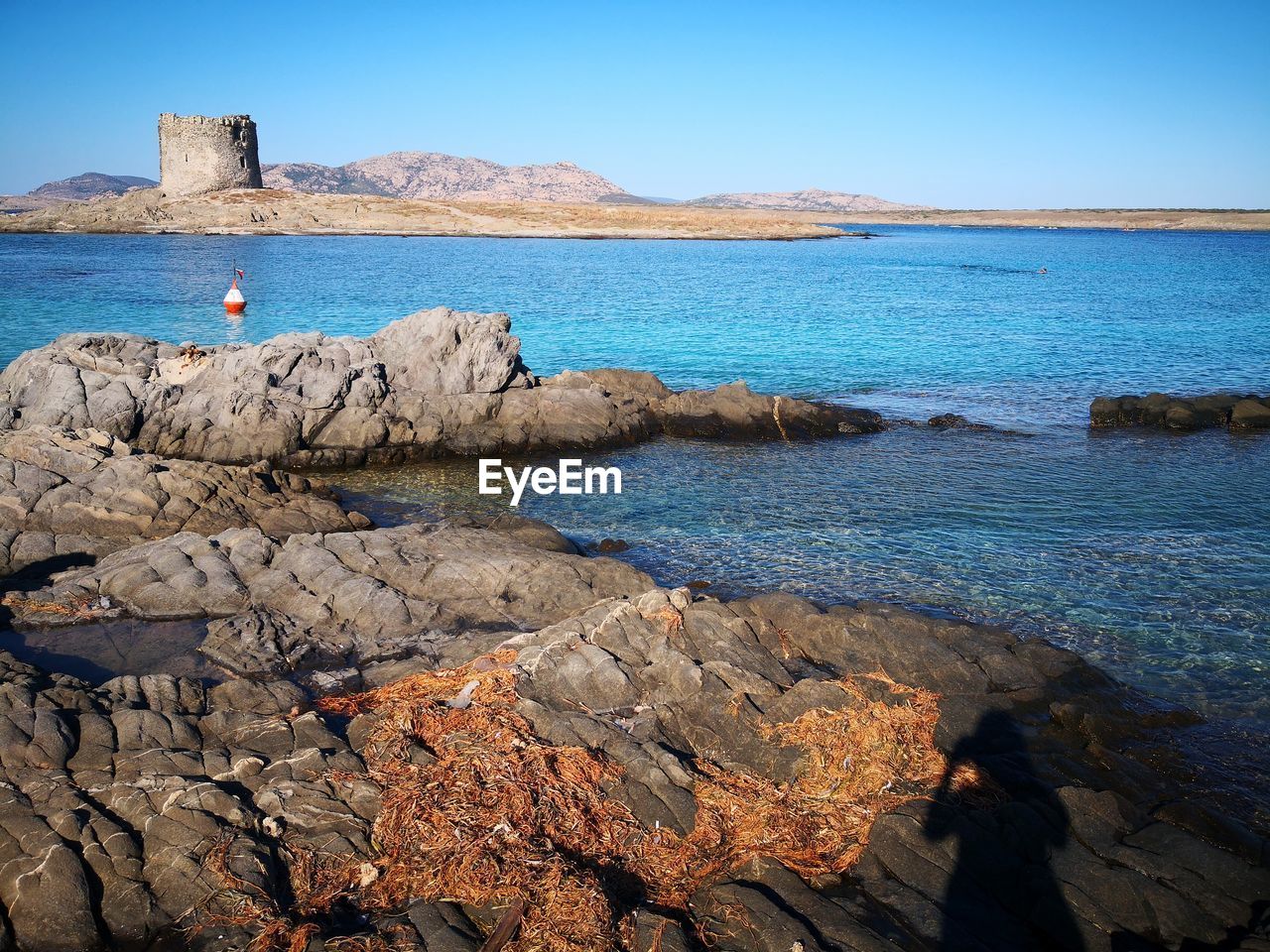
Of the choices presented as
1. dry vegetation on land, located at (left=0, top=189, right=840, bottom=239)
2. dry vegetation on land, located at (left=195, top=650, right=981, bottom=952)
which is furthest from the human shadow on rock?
dry vegetation on land, located at (left=0, top=189, right=840, bottom=239)

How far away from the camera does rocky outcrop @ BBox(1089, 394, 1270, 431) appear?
26.4m

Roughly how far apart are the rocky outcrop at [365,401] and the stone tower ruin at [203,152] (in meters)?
87.4

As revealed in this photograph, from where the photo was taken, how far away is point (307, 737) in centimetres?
894

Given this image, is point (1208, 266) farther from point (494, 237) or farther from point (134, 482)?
point (134, 482)

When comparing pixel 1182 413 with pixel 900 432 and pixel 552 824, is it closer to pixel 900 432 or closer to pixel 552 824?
pixel 900 432

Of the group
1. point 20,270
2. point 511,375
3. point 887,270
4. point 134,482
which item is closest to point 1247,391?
point 511,375

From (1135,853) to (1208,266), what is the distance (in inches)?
4207

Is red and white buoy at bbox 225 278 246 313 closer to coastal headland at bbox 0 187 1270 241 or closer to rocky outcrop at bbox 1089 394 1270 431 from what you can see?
rocky outcrop at bbox 1089 394 1270 431

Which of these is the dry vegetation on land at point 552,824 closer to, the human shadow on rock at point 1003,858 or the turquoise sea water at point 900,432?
the human shadow on rock at point 1003,858

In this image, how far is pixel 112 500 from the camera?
Result: 15.8 metres

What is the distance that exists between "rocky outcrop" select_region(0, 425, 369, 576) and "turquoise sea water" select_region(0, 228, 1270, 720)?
8.35ft

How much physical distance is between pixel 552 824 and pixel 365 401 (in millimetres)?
18570

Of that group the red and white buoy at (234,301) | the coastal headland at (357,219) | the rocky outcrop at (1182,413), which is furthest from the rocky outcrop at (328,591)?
the coastal headland at (357,219)

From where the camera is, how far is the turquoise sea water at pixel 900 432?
14508mm
